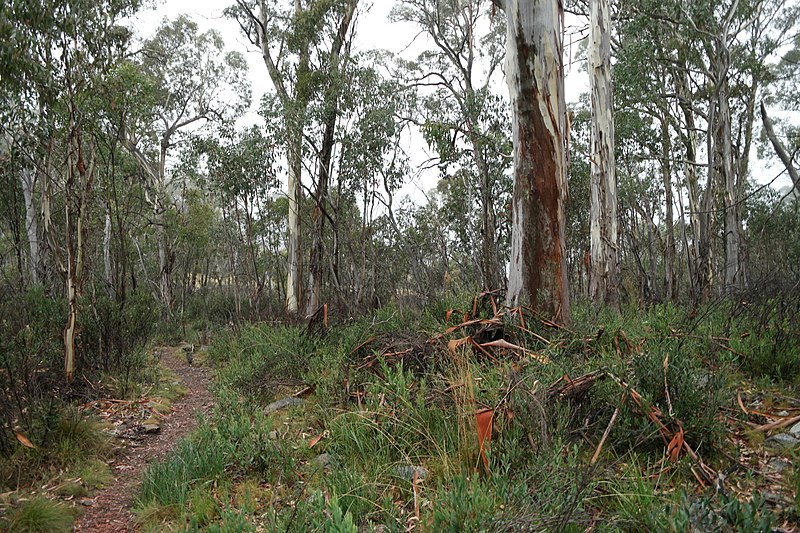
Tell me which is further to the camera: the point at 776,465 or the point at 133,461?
the point at 133,461

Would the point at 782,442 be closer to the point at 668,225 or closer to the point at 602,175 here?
the point at 602,175

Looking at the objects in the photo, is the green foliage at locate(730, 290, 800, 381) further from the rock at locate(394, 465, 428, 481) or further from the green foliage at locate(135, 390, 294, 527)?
the green foliage at locate(135, 390, 294, 527)

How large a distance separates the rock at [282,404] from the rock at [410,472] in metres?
2.37

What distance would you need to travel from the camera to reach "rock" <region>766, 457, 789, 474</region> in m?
2.71

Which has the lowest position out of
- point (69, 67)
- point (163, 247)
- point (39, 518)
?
point (39, 518)

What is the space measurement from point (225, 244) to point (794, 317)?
73.1 feet

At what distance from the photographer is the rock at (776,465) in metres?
2.71

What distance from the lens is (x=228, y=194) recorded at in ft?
46.5

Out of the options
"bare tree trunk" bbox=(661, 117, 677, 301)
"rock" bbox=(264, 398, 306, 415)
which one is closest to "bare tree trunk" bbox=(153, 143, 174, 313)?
"rock" bbox=(264, 398, 306, 415)

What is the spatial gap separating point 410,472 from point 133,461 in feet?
9.47

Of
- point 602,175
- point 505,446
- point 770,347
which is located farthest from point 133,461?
point 602,175

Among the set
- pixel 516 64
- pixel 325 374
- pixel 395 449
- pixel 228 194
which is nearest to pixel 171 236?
pixel 228 194

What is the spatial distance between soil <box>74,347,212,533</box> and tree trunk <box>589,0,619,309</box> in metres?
6.17

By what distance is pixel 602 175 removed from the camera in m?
9.27
